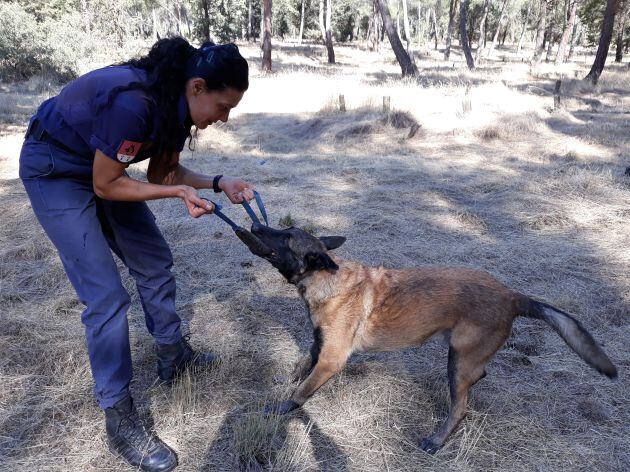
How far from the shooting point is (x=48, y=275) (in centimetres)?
484

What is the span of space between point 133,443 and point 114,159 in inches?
63.7

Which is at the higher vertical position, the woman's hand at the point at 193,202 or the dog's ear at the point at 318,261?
the woman's hand at the point at 193,202

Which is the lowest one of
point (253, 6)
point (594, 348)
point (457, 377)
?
point (457, 377)

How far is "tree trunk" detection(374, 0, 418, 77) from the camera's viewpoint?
20.4m

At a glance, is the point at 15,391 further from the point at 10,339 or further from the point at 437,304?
the point at 437,304

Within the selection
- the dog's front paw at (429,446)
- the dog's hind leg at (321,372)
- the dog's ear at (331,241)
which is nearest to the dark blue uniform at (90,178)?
the dog's hind leg at (321,372)

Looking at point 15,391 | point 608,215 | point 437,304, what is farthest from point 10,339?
point 608,215

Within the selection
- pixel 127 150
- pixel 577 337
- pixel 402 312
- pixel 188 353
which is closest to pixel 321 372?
pixel 402 312

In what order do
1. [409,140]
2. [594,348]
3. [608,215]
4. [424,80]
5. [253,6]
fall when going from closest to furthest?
1. [594,348]
2. [608,215]
3. [409,140]
4. [424,80]
5. [253,6]

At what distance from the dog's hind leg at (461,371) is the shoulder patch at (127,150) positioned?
2167 millimetres

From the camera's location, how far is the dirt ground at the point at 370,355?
2834 millimetres

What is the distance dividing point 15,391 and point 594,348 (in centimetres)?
379

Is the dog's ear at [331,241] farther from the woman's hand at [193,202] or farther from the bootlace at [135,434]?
the bootlace at [135,434]

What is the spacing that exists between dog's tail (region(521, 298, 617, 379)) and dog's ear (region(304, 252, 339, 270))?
126 centimetres
